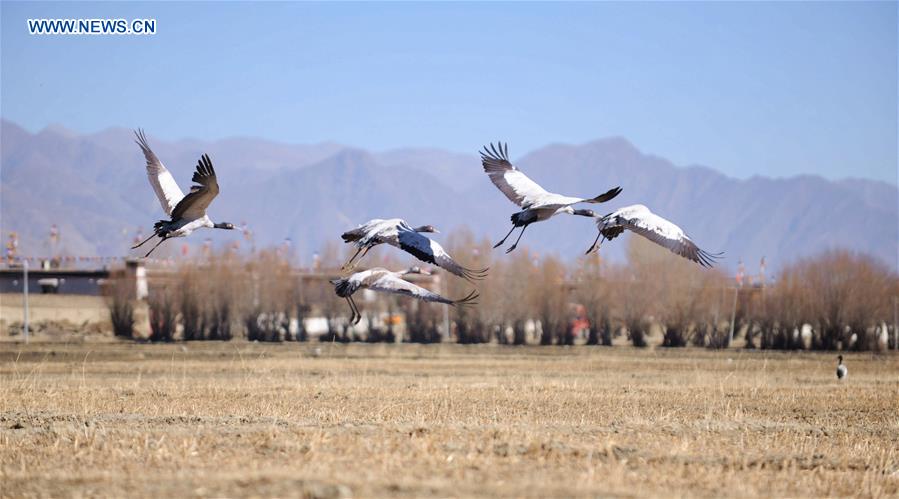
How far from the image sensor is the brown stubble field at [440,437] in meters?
14.8

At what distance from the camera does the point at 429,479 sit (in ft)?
48.9

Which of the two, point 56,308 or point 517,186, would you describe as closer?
point 517,186

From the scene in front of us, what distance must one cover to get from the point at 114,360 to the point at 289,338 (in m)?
33.7

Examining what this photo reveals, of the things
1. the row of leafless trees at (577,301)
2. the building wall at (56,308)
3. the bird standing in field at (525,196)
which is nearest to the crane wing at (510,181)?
the bird standing in field at (525,196)

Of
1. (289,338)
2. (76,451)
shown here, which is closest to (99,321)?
(289,338)

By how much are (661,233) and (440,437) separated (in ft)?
21.4

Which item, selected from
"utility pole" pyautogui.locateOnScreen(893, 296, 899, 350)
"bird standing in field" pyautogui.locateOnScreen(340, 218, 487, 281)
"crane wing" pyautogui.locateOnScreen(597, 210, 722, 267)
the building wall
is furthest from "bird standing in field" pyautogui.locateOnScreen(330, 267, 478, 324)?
the building wall

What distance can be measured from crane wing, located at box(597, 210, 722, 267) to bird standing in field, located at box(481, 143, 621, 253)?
831 mm

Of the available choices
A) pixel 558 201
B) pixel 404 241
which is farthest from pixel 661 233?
pixel 404 241

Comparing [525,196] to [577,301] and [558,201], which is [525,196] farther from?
[577,301]

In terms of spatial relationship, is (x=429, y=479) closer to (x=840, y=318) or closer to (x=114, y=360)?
(x=114, y=360)

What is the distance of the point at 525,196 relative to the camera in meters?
24.0

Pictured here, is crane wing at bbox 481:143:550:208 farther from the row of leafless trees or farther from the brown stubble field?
the row of leafless trees

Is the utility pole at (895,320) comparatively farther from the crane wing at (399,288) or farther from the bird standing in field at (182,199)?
the bird standing in field at (182,199)
